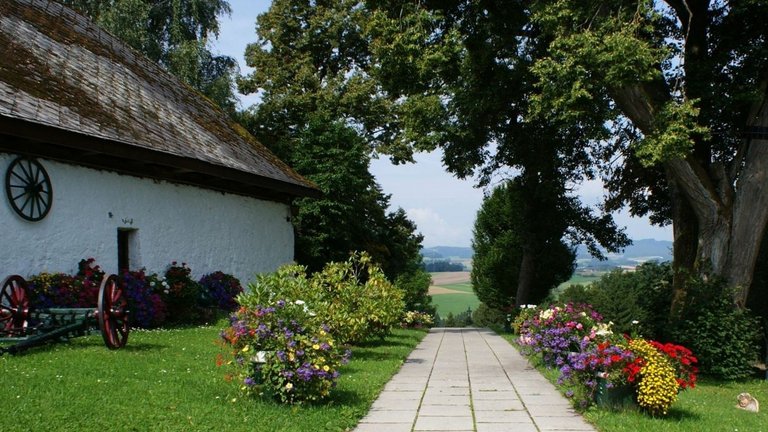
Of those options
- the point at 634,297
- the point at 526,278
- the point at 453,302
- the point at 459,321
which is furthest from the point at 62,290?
the point at 453,302

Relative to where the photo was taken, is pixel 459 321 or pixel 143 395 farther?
pixel 459 321

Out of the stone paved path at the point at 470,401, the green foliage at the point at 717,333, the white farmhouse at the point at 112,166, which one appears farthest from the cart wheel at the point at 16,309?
the green foliage at the point at 717,333

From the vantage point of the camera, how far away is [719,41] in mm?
14852

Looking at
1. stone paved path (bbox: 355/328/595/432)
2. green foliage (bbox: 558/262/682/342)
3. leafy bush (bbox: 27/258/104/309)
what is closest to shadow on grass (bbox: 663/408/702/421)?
stone paved path (bbox: 355/328/595/432)

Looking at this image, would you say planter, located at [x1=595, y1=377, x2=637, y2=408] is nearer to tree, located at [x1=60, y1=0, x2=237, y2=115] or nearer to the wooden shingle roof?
the wooden shingle roof

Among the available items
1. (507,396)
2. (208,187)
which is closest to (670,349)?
(507,396)

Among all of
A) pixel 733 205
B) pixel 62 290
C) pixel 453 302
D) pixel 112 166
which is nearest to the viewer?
pixel 62 290

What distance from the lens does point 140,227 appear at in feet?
44.5

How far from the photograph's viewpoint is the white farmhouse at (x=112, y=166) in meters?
10.7

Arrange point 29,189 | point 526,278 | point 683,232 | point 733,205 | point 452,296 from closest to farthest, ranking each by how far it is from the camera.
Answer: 1. point 29,189
2. point 733,205
3. point 683,232
4. point 526,278
5. point 452,296

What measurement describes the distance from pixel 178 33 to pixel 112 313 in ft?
61.3

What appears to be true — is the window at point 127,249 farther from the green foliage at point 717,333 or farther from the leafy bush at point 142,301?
the green foliage at point 717,333

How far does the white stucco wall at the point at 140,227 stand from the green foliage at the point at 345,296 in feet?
13.5

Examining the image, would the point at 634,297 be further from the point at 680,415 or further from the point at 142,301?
the point at 142,301
